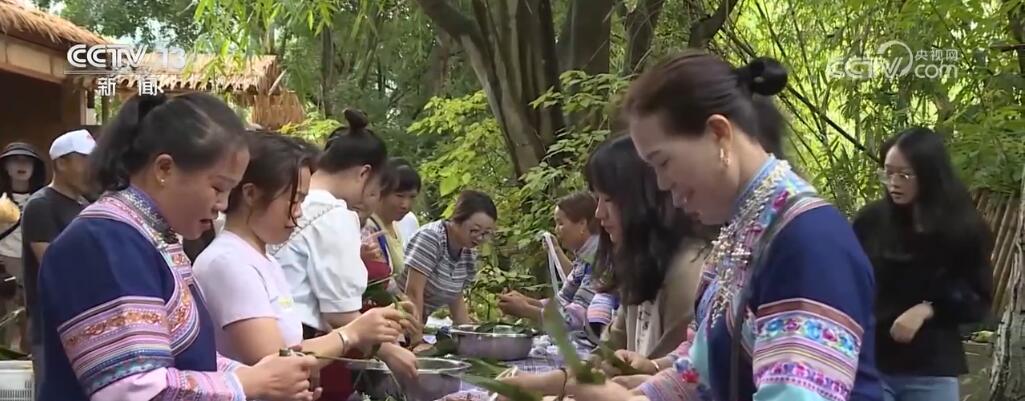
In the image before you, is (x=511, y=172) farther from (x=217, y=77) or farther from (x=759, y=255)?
(x=759, y=255)

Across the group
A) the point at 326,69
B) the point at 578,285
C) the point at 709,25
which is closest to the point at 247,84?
the point at 326,69

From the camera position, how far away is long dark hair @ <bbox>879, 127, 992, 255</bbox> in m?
3.09

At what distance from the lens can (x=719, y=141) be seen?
1.36 m

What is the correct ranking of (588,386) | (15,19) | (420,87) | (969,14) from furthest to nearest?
(420,87) < (15,19) < (969,14) < (588,386)

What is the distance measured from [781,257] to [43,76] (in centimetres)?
A: 799

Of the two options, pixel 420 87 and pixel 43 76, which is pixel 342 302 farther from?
pixel 420 87

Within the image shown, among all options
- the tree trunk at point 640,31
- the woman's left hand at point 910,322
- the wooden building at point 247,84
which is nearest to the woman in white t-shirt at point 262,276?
the woman's left hand at point 910,322

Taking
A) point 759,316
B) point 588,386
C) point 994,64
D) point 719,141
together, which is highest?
point 994,64

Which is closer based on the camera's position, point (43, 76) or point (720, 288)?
point (720, 288)

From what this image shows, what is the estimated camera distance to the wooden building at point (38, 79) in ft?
24.6

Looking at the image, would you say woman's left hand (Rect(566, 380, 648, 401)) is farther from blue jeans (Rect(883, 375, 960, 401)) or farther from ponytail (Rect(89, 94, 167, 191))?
blue jeans (Rect(883, 375, 960, 401))

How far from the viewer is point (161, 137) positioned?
1.69m

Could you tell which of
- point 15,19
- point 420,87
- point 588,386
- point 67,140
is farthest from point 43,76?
point 588,386

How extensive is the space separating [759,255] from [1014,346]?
7.64 feet
